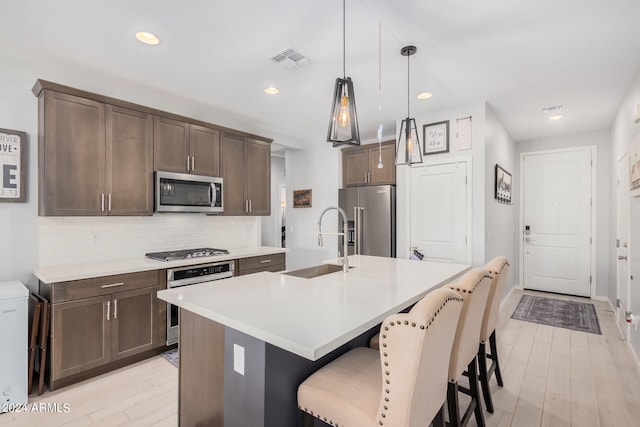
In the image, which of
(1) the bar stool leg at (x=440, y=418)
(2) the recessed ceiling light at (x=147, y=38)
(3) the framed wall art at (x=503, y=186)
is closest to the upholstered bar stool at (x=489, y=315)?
(1) the bar stool leg at (x=440, y=418)

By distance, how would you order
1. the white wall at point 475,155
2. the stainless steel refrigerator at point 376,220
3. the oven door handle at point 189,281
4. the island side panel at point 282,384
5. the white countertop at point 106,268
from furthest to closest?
the stainless steel refrigerator at point 376,220
the white wall at point 475,155
the oven door handle at point 189,281
the white countertop at point 106,268
the island side panel at point 282,384

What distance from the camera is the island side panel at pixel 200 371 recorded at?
1.51m

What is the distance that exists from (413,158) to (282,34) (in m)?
1.37

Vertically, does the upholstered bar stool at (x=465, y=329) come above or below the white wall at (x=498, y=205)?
below

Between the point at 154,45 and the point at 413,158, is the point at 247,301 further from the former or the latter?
the point at 154,45

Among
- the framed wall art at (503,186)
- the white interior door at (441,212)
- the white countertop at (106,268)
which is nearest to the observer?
the white countertop at (106,268)

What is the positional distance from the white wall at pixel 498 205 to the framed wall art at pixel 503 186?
0.08 meters

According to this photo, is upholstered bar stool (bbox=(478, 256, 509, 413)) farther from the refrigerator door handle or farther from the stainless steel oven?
the stainless steel oven

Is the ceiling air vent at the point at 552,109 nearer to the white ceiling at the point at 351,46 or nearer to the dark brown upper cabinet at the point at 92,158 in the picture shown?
the white ceiling at the point at 351,46

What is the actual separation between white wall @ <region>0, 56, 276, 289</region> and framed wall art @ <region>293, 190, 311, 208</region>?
2.37m

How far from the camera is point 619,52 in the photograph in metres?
2.55

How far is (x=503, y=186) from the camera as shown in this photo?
4.48 metres

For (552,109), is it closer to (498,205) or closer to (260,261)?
(498,205)

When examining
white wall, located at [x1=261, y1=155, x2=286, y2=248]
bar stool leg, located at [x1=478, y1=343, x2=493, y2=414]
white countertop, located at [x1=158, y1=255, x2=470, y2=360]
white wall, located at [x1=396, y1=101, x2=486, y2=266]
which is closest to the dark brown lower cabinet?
white countertop, located at [x1=158, y1=255, x2=470, y2=360]
